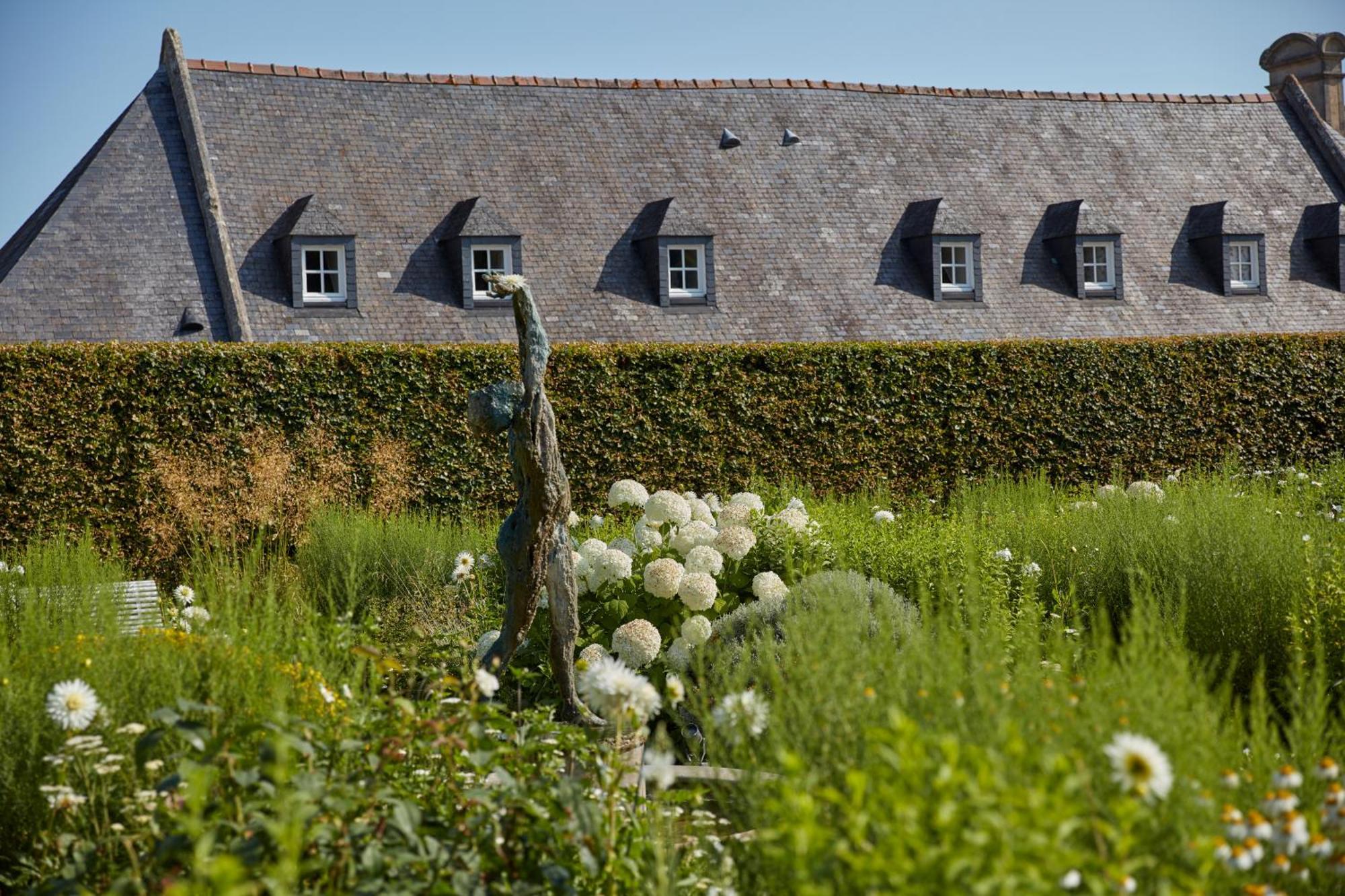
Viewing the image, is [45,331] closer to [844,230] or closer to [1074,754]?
[844,230]

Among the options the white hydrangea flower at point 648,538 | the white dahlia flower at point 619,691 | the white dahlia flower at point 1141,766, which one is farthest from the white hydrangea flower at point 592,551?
the white dahlia flower at point 1141,766

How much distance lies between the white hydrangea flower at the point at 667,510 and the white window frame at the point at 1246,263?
1666 cm

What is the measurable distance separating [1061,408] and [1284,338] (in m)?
3.42

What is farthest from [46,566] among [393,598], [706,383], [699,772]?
[706,383]

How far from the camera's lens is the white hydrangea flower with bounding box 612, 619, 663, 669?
19.9ft

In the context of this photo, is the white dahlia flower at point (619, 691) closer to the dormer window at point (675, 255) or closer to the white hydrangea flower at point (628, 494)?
the white hydrangea flower at point (628, 494)

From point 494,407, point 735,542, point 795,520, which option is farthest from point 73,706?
point 795,520

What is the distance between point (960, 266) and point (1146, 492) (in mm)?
10828

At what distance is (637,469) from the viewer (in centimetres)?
1295

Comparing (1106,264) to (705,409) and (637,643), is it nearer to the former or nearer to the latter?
(705,409)

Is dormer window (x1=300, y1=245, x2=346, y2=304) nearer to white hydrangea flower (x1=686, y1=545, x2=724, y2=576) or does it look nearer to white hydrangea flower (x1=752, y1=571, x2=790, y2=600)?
white hydrangea flower (x1=686, y1=545, x2=724, y2=576)

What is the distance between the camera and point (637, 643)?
239 inches

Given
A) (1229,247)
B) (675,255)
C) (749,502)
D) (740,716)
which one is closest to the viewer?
(740,716)

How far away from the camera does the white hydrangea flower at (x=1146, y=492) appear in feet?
29.1
